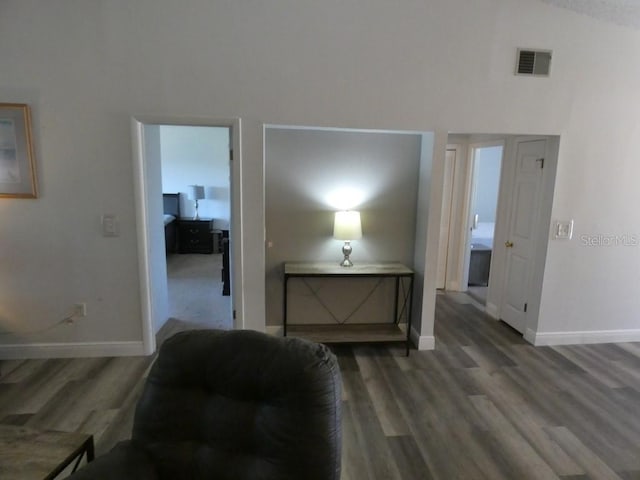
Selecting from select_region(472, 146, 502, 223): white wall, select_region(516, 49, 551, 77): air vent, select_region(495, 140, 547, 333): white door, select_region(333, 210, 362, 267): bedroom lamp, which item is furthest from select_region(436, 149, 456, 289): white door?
select_region(472, 146, 502, 223): white wall

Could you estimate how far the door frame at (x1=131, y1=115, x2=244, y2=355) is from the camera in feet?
9.98

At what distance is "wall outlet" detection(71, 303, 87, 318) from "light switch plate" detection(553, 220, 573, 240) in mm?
4194

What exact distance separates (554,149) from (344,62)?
6.74ft

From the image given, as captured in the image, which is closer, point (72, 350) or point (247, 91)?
point (247, 91)

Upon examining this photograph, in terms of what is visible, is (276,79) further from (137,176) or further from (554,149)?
(554,149)

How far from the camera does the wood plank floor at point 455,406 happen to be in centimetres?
222

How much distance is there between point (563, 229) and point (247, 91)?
3066mm

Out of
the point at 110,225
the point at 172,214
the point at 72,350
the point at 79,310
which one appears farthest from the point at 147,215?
the point at 172,214

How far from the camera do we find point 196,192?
7.54 meters

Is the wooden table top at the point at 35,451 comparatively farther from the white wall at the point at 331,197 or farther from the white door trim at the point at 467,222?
the white door trim at the point at 467,222

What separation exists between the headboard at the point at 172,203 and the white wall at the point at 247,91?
4.68 m

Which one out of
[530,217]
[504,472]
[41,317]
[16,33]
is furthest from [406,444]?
[16,33]

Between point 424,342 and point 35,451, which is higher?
point 35,451

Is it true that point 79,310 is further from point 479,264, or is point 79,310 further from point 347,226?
point 479,264
